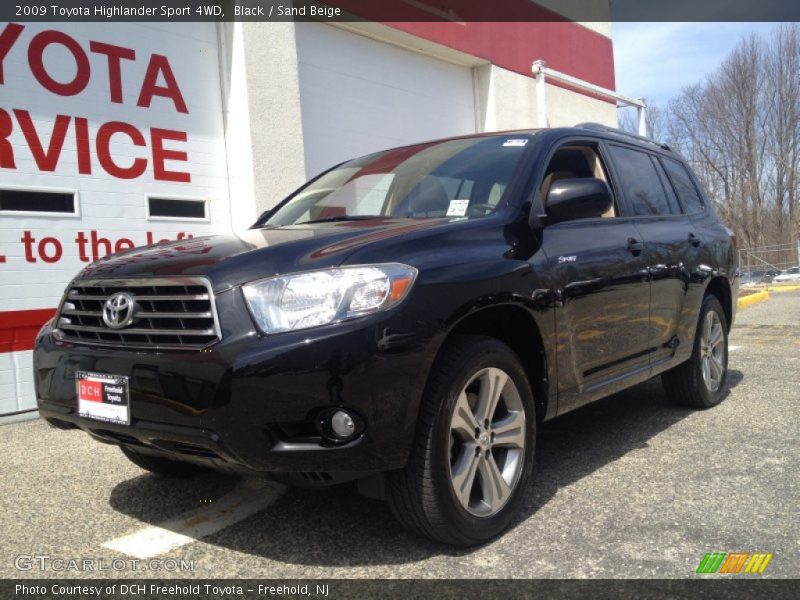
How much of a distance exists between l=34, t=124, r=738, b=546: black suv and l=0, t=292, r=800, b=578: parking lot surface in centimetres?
22

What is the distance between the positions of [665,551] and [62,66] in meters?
6.46

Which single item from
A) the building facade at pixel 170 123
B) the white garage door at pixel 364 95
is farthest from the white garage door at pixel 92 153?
the white garage door at pixel 364 95

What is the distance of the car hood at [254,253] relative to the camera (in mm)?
2553

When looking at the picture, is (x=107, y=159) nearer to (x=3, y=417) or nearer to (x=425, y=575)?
(x=3, y=417)

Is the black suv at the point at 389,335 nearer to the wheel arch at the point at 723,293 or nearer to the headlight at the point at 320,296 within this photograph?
the headlight at the point at 320,296

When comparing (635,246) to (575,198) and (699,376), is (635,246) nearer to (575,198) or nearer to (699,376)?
(575,198)

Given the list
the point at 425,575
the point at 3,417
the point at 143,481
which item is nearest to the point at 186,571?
the point at 425,575

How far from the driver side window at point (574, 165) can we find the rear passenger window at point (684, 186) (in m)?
1.12

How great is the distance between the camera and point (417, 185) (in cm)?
363

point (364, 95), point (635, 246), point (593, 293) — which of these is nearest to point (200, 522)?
point (593, 293)

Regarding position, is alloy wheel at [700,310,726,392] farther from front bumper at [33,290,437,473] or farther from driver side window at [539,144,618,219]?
front bumper at [33,290,437,473]

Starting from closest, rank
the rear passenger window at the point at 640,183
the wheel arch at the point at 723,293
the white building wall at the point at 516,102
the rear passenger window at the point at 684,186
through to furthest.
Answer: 1. the rear passenger window at the point at 640,183
2. the rear passenger window at the point at 684,186
3. the wheel arch at the point at 723,293
4. the white building wall at the point at 516,102

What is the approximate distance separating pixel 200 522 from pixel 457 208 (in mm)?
1834

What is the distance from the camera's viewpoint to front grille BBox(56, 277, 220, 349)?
99.3 inches
